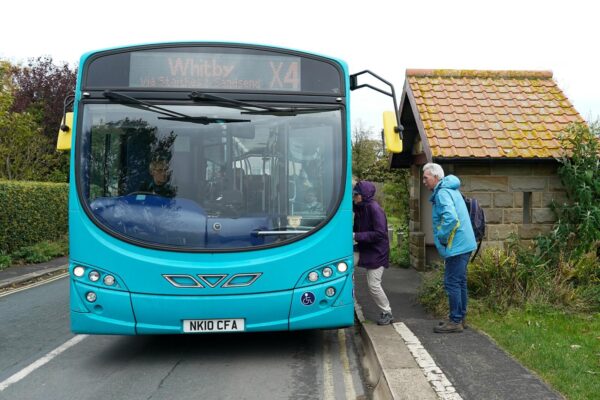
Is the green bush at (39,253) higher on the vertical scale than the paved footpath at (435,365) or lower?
lower

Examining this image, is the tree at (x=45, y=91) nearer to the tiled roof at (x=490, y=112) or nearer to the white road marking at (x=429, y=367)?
the tiled roof at (x=490, y=112)

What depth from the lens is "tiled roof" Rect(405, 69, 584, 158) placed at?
31.6 feet

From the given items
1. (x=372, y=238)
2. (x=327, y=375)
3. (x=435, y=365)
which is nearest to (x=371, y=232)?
(x=372, y=238)

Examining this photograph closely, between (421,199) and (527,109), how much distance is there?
3241mm

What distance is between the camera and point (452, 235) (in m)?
6.63

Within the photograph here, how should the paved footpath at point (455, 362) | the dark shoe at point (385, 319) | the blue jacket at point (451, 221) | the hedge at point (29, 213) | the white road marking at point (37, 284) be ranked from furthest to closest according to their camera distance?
the hedge at point (29, 213) < the white road marking at point (37, 284) < the dark shoe at point (385, 319) < the blue jacket at point (451, 221) < the paved footpath at point (455, 362)

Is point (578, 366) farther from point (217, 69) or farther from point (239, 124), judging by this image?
point (217, 69)

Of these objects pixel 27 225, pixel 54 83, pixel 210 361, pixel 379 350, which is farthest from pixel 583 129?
pixel 54 83

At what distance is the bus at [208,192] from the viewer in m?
5.85

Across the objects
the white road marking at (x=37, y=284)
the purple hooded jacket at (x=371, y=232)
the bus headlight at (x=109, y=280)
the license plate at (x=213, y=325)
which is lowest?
the white road marking at (x=37, y=284)

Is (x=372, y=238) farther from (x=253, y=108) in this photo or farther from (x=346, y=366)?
(x=253, y=108)

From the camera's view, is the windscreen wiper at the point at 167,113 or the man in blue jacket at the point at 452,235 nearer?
the windscreen wiper at the point at 167,113

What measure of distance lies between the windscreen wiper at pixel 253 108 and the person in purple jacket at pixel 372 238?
147cm

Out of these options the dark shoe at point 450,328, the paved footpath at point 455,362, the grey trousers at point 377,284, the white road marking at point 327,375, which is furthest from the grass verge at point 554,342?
the white road marking at point 327,375
